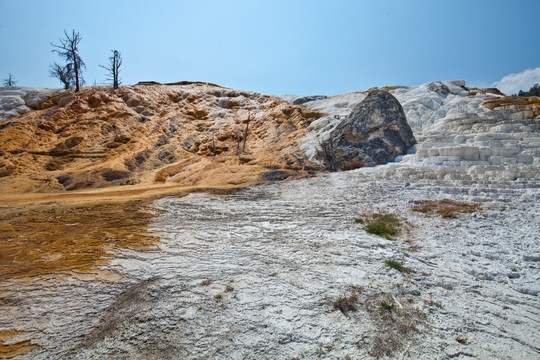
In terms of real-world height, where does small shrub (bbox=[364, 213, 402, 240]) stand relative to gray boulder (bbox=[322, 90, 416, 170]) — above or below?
below

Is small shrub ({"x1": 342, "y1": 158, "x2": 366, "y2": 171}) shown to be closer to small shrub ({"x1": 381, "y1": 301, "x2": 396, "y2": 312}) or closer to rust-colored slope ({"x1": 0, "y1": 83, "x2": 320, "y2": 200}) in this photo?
rust-colored slope ({"x1": 0, "y1": 83, "x2": 320, "y2": 200})

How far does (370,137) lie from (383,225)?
31.3 ft

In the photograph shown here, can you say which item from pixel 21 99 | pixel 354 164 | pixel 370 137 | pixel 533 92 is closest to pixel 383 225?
pixel 354 164

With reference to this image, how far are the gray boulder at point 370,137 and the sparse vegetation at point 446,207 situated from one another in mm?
5766

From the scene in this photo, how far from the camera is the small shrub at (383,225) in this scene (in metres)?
5.31

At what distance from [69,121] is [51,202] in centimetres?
1409

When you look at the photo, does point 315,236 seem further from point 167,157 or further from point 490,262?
point 167,157

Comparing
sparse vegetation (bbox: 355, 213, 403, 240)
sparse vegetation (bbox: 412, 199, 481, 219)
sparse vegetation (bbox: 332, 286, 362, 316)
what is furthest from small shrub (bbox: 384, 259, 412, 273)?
sparse vegetation (bbox: 412, 199, 481, 219)

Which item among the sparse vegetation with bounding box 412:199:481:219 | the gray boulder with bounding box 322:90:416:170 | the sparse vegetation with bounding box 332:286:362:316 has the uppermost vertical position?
the gray boulder with bounding box 322:90:416:170

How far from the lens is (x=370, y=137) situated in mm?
14094

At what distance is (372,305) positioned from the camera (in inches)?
125

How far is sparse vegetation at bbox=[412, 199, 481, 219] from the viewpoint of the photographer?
6.23 metres

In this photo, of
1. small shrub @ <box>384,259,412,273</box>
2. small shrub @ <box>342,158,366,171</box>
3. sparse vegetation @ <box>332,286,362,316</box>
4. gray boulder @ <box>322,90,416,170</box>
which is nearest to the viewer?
sparse vegetation @ <box>332,286,362,316</box>

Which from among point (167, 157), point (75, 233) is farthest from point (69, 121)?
point (75, 233)
